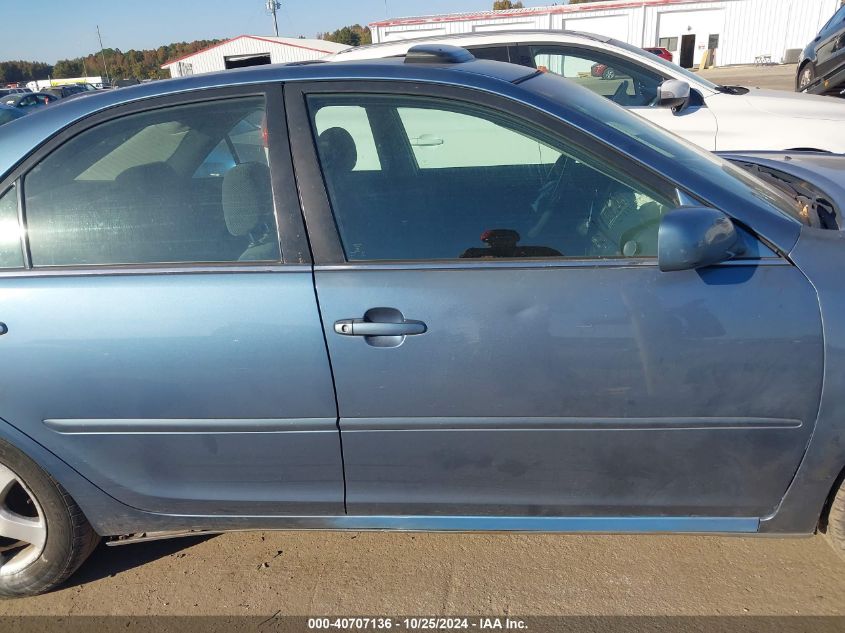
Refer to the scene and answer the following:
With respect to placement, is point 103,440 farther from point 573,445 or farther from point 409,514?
point 573,445

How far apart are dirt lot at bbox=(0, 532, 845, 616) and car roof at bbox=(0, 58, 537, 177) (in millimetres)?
1496

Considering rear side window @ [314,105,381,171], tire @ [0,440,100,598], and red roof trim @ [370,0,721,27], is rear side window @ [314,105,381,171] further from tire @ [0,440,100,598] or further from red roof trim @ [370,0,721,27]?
red roof trim @ [370,0,721,27]

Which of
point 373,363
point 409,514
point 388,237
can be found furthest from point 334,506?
point 388,237

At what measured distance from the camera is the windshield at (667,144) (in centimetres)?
196

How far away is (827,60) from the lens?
9922 millimetres

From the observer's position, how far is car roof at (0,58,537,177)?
196cm

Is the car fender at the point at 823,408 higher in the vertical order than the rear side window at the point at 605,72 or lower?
lower

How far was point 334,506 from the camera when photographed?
6.68 feet

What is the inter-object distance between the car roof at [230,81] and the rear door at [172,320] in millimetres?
44

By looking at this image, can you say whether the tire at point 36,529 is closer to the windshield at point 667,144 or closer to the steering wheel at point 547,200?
the steering wheel at point 547,200

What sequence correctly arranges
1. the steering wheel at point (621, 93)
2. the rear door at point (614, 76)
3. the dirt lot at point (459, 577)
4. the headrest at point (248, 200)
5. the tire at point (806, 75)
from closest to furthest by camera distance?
the headrest at point (248, 200) → the dirt lot at point (459, 577) → the rear door at point (614, 76) → the steering wheel at point (621, 93) → the tire at point (806, 75)

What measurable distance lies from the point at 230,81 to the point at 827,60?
36.1 ft

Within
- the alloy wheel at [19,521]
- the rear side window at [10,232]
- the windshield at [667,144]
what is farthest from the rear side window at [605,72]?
the alloy wheel at [19,521]

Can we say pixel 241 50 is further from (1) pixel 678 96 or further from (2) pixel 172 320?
(2) pixel 172 320
